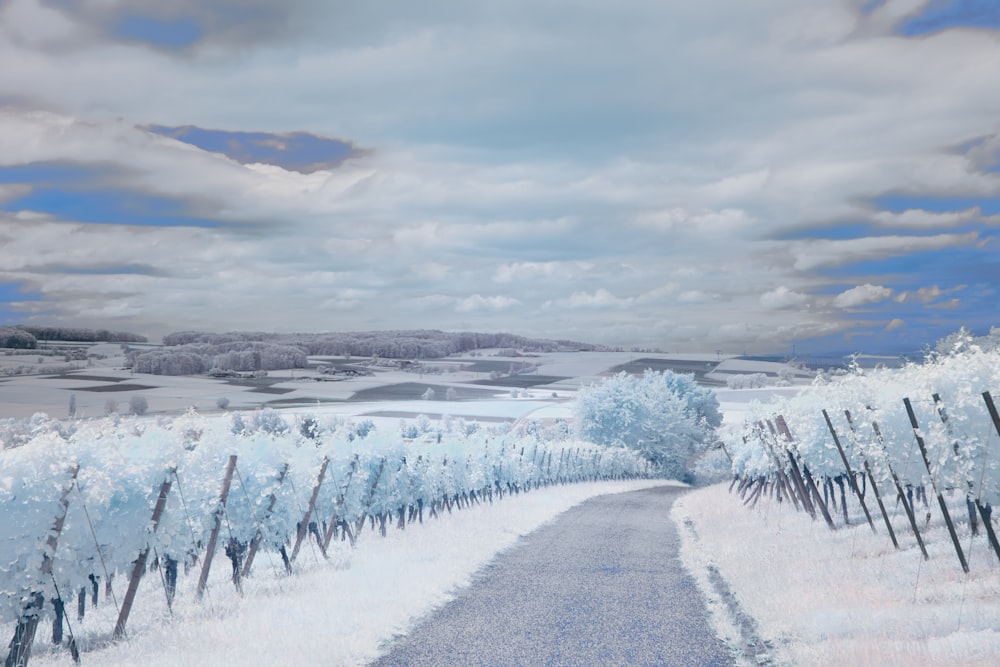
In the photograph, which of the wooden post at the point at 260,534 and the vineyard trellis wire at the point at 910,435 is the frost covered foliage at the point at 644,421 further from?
the wooden post at the point at 260,534

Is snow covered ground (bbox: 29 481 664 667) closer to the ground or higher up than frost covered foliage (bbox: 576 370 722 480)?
higher up

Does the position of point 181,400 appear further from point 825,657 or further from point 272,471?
point 825,657

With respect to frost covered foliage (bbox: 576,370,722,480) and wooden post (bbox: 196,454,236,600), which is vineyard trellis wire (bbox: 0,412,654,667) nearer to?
wooden post (bbox: 196,454,236,600)

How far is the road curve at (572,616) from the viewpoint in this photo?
31.2 ft

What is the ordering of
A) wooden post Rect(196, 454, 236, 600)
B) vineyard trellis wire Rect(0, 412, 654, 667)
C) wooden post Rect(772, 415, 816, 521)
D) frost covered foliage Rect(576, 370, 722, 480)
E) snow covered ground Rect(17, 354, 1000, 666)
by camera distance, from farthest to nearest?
frost covered foliage Rect(576, 370, 722, 480)
wooden post Rect(772, 415, 816, 521)
wooden post Rect(196, 454, 236, 600)
vineyard trellis wire Rect(0, 412, 654, 667)
snow covered ground Rect(17, 354, 1000, 666)

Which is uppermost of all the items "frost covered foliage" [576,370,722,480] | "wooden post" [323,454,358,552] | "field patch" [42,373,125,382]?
"field patch" [42,373,125,382]

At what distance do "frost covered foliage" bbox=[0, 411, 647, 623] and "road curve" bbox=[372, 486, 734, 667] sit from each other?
210 inches

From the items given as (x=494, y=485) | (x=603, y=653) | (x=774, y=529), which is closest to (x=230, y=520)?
(x=603, y=653)

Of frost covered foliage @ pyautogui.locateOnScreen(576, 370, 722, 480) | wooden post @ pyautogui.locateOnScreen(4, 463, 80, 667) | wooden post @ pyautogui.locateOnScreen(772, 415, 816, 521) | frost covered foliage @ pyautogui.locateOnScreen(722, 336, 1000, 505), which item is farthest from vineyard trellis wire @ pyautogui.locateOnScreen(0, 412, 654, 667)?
frost covered foliage @ pyautogui.locateOnScreen(576, 370, 722, 480)

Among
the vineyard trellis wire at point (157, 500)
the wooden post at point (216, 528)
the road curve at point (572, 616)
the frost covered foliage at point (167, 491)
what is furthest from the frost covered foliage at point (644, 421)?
the wooden post at point (216, 528)

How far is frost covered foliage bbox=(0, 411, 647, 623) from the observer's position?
441 inches

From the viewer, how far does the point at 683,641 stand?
10.2m

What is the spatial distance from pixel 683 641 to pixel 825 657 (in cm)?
189

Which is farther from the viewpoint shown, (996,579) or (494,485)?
(494,485)
